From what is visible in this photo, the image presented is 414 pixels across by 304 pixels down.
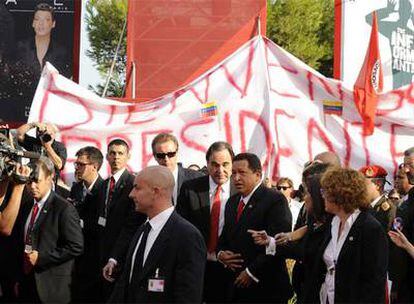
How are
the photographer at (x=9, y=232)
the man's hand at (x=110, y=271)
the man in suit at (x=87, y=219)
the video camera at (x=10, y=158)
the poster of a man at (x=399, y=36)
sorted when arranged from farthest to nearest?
the poster of a man at (x=399, y=36), the man in suit at (x=87, y=219), the photographer at (x=9, y=232), the man's hand at (x=110, y=271), the video camera at (x=10, y=158)

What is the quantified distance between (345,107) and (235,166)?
3.64m

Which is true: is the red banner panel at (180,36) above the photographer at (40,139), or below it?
above

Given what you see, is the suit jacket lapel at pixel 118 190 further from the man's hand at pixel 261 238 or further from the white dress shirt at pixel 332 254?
the white dress shirt at pixel 332 254

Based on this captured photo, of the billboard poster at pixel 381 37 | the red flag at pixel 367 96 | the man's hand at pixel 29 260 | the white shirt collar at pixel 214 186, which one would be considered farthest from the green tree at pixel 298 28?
the man's hand at pixel 29 260

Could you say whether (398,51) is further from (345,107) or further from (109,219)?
(109,219)

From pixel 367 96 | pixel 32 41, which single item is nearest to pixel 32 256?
pixel 367 96

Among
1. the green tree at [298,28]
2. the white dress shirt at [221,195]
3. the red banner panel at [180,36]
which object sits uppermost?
the green tree at [298,28]

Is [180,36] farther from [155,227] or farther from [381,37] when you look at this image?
[155,227]

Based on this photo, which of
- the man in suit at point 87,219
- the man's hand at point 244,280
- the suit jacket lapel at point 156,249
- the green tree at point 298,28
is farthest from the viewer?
the green tree at point 298,28

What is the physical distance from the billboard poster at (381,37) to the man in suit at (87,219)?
9.08 meters

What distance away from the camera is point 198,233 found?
5.97 meters

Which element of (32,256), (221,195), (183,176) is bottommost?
(32,256)

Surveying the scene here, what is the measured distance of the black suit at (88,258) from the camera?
8.45m

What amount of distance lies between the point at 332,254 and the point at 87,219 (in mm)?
3157
